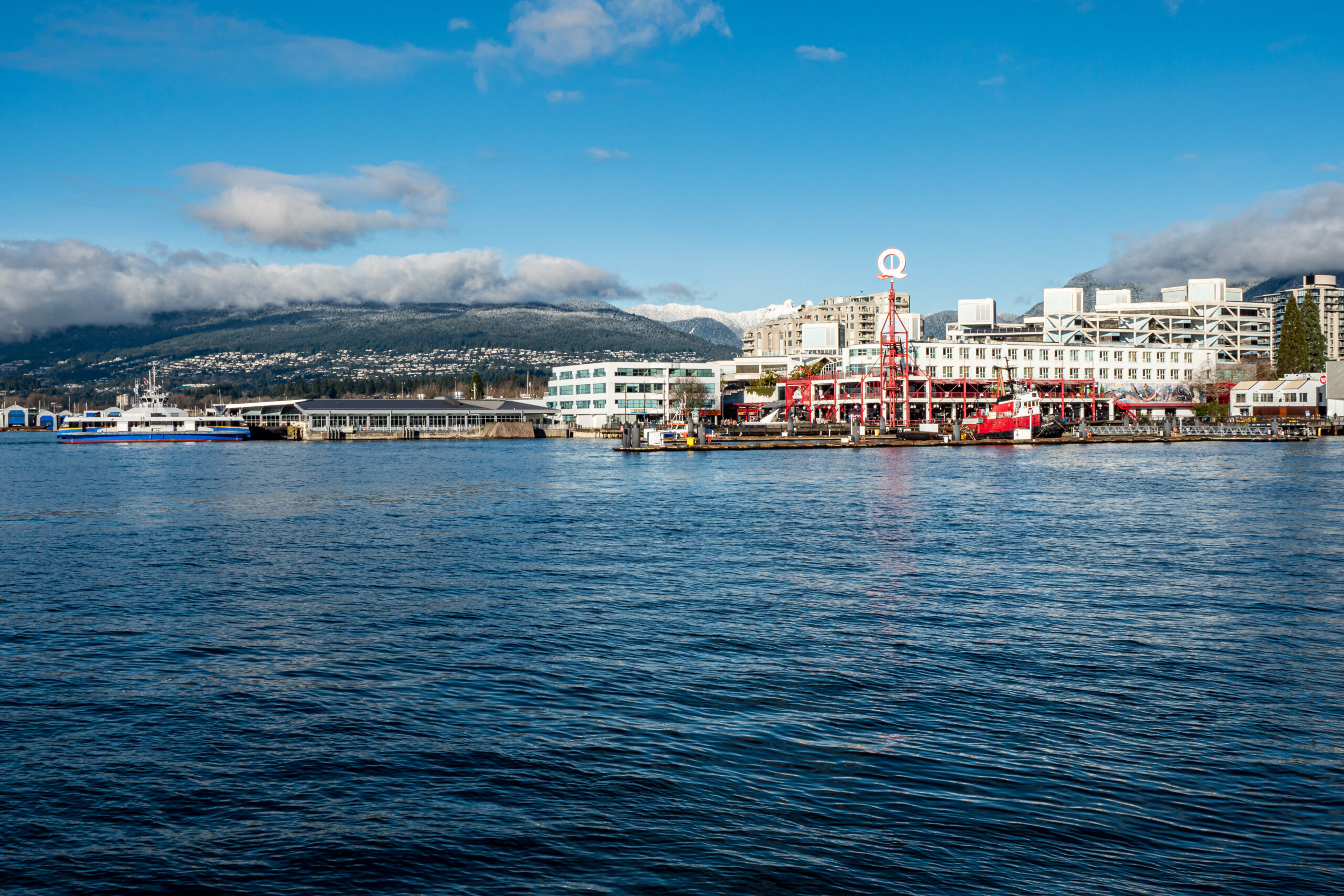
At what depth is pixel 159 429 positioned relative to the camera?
181 meters

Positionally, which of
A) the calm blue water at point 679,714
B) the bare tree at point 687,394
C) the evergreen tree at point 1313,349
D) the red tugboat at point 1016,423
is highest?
the evergreen tree at point 1313,349

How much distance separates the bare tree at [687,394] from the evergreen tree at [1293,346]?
107 m

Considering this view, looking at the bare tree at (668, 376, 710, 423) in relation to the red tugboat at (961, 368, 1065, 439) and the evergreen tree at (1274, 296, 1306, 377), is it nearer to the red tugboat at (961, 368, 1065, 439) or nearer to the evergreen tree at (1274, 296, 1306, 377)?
the red tugboat at (961, 368, 1065, 439)

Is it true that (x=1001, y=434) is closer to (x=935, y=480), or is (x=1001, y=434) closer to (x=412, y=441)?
(x=935, y=480)

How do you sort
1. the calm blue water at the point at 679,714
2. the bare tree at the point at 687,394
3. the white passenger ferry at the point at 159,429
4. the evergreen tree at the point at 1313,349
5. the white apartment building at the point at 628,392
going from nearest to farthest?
the calm blue water at the point at 679,714, the white passenger ferry at the point at 159,429, the white apartment building at the point at 628,392, the evergreen tree at the point at 1313,349, the bare tree at the point at 687,394

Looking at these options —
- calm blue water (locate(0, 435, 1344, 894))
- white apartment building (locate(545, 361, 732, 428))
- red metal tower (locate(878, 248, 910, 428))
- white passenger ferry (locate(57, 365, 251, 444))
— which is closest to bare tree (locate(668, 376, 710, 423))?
white apartment building (locate(545, 361, 732, 428))

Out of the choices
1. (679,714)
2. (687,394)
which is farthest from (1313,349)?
(679,714)

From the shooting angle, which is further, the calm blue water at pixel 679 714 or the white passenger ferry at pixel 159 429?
the white passenger ferry at pixel 159 429

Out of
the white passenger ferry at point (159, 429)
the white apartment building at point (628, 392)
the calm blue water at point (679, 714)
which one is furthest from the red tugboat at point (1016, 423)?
the white passenger ferry at point (159, 429)

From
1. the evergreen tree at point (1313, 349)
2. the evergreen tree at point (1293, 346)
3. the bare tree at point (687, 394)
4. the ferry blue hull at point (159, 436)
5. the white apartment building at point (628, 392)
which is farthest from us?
the bare tree at point (687, 394)

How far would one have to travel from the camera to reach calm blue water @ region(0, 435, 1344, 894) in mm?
11742

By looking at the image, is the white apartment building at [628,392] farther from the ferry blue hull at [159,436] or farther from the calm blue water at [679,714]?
the calm blue water at [679,714]

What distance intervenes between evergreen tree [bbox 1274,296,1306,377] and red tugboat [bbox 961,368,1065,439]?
70096 millimetres

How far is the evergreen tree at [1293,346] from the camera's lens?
184 metres
